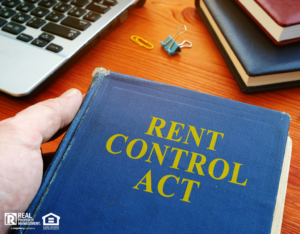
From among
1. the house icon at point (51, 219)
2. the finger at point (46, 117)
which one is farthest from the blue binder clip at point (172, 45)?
the house icon at point (51, 219)

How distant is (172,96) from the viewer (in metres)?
0.44

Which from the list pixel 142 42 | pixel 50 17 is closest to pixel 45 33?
pixel 50 17

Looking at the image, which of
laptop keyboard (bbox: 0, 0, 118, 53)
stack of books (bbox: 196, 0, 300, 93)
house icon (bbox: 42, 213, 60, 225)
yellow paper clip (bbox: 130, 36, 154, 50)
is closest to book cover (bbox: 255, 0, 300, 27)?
stack of books (bbox: 196, 0, 300, 93)

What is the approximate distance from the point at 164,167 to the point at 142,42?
38 centimetres

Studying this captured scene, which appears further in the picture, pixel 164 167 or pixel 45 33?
pixel 45 33

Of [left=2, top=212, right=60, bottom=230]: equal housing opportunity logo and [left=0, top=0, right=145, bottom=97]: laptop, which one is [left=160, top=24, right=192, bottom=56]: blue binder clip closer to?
[left=0, top=0, right=145, bottom=97]: laptop

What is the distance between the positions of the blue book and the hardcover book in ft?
0.62

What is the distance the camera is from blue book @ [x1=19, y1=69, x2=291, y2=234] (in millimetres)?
335

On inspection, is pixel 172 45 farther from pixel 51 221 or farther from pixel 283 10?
pixel 51 221

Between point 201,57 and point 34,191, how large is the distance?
0.45 metres

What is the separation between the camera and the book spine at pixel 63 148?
1.13 ft

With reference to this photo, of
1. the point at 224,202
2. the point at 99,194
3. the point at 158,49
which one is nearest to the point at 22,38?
the point at 158,49

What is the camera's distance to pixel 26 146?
394mm

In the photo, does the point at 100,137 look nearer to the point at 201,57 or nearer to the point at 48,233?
the point at 48,233
